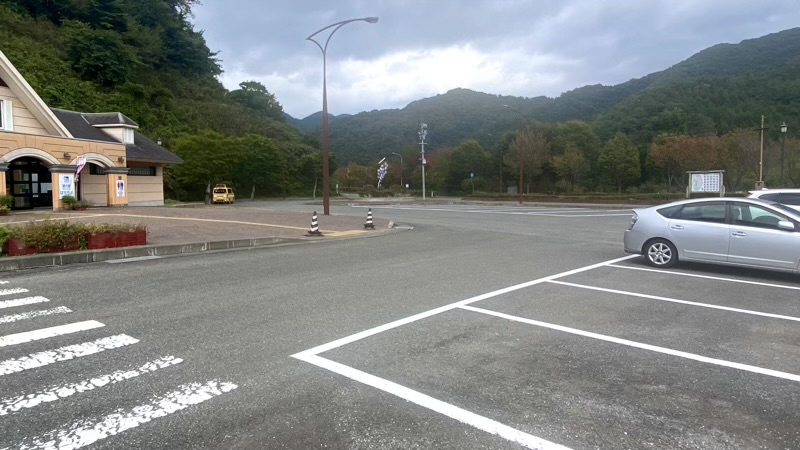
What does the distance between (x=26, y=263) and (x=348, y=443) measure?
9.97m

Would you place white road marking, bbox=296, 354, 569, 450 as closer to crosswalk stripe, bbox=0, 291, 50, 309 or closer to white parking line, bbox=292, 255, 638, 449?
white parking line, bbox=292, 255, 638, 449

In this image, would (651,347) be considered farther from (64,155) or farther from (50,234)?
(64,155)

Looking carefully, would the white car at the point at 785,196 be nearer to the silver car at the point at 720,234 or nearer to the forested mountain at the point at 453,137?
the silver car at the point at 720,234

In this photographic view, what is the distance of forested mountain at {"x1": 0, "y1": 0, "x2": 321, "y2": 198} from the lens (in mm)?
Answer: 49656

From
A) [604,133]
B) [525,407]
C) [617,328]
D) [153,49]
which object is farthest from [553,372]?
[153,49]

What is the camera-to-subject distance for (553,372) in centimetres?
443

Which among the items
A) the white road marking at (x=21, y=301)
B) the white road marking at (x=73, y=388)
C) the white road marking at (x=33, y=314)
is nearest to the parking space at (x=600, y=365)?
the white road marking at (x=73, y=388)

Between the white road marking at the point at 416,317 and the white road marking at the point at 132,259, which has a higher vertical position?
the white road marking at the point at 132,259

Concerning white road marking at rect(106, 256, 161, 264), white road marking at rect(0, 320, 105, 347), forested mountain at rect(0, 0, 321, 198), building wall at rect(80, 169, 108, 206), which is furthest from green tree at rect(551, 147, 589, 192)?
white road marking at rect(0, 320, 105, 347)

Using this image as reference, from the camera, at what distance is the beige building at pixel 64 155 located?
24.5 m

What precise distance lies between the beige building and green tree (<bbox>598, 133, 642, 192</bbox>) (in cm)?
4765

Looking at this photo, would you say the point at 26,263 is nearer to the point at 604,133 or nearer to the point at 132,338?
the point at 132,338

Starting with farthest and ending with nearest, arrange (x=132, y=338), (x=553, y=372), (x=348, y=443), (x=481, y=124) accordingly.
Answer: (x=481, y=124), (x=132, y=338), (x=553, y=372), (x=348, y=443)

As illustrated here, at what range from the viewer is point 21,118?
83.3 feet
